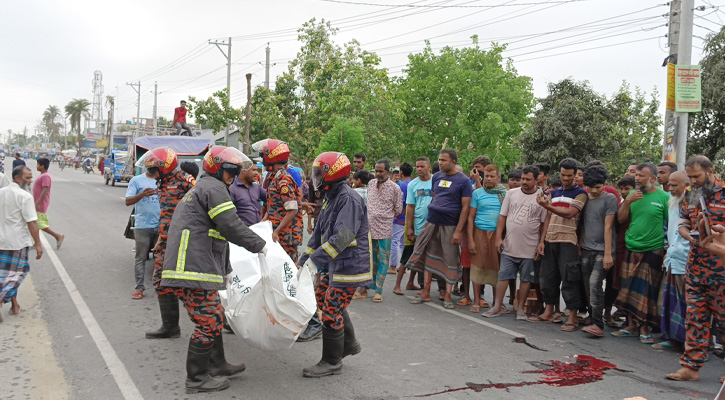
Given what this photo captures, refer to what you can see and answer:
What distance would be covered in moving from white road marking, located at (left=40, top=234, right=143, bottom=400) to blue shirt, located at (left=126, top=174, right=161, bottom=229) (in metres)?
1.20

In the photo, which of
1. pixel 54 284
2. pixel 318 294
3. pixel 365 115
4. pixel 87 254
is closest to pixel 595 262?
pixel 318 294

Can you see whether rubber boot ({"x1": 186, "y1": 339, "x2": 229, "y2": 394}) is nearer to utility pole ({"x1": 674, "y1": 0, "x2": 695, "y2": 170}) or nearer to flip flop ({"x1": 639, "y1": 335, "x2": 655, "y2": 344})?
flip flop ({"x1": 639, "y1": 335, "x2": 655, "y2": 344})

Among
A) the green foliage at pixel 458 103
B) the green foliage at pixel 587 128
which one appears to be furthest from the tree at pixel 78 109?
the green foliage at pixel 587 128

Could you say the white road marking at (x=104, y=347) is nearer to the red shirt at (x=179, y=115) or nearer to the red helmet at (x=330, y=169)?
the red helmet at (x=330, y=169)

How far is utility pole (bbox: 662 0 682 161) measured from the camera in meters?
10.2

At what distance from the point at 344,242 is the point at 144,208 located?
4.01 m

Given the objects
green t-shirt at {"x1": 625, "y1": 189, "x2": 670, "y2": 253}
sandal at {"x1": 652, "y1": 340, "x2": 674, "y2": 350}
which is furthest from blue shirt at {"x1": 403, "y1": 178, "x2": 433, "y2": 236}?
sandal at {"x1": 652, "y1": 340, "x2": 674, "y2": 350}

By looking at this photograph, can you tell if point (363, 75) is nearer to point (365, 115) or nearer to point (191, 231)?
point (365, 115)

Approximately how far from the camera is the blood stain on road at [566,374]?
15.4 ft

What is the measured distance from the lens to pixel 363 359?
5.28 m

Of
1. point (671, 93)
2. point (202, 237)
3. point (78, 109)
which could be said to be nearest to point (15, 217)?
point (202, 237)

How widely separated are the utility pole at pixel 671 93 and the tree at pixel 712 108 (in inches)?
264

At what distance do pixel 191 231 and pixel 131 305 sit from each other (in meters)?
3.22

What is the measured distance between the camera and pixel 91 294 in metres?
7.56
